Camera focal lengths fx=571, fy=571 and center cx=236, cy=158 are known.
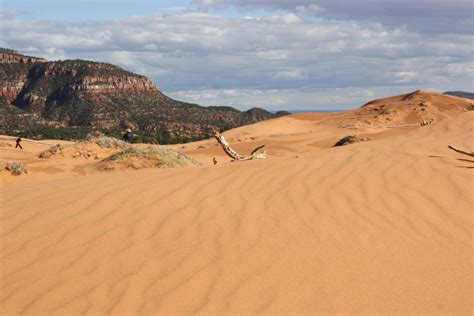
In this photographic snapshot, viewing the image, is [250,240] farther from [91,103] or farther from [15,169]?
[91,103]

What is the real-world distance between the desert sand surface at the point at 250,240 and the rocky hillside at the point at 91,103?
50225 mm

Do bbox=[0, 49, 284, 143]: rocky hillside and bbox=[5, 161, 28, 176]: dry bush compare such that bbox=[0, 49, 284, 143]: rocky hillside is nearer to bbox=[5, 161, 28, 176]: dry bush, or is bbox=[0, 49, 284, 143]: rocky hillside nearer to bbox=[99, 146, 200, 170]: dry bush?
bbox=[99, 146, 200, 170]: dry bush

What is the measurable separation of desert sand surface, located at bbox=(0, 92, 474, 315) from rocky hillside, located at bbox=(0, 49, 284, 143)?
50.2 meters

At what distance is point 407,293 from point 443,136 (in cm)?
764

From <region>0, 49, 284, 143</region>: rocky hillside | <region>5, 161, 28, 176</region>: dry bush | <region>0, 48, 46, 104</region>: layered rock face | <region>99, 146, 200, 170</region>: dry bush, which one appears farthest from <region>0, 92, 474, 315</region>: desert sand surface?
<region>0, 48, 46, 104</region>: layered rock face

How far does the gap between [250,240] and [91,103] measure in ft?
225

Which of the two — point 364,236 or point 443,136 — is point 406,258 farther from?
point 443,136

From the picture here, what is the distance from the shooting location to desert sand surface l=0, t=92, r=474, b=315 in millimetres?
3805

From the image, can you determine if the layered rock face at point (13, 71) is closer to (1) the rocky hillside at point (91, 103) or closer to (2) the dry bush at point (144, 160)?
(1) the rocky hillside at point (91, 103)

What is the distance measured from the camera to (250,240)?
4.67m

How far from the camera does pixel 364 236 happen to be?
4738 mm

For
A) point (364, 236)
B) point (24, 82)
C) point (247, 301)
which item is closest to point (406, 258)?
point (364, 236)

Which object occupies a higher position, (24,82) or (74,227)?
(24,82)

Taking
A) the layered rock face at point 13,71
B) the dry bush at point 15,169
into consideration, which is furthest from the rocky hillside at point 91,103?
the dry bush at point 15,169
